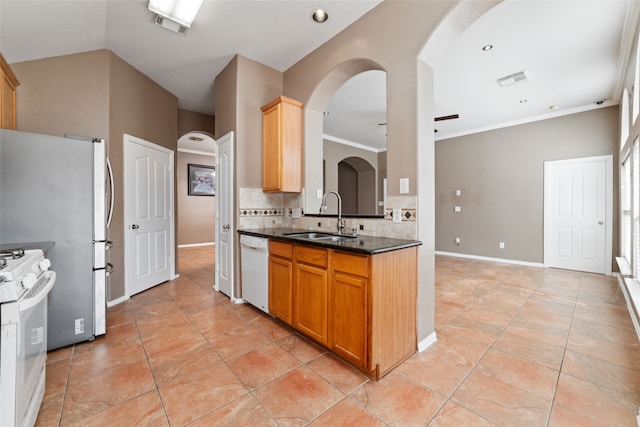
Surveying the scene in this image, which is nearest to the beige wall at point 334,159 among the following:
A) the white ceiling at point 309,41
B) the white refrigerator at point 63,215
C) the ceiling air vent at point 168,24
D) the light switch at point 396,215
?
the white ceiling at point 309,41

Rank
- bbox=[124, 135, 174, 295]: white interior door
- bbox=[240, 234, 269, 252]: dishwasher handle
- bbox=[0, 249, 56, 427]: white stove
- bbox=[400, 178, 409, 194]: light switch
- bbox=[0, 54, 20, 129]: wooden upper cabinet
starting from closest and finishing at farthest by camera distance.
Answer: bbox=[0, 249, 56, 427]: white stove < bbox=[400, 178, 409, 194]: light switch < bbox=[0, 54, 20, 129]: wooden upper cabinet < bbox=[240, 234, 269, 252]: dishwasher handle < bbox=[124, 135, 174, 295]: white interior door

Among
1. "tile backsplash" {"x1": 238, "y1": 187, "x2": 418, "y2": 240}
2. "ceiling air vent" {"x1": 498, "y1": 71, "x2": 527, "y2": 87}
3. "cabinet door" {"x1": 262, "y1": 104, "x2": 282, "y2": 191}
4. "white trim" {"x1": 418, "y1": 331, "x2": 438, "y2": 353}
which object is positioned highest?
"ceiling air vent" {"x1": 498, "y1": 71, "x2": 527, "y2": 87}

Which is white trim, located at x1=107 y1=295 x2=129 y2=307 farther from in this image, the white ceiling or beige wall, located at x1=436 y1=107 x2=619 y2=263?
beige wall, located at x1=436 y1=107 x2=619 y2=263

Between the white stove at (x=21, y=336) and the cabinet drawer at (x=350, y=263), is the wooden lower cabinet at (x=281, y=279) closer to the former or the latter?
the cabinet drawer at (x=350, y=263)

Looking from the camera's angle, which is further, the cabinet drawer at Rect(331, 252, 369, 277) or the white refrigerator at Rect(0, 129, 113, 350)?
the white refrigerator at Rect(0, 129, 113, 350)

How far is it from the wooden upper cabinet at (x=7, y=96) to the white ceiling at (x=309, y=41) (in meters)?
0.25

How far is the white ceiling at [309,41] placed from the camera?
2.39 meters

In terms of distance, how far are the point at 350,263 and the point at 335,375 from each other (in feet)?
2.50

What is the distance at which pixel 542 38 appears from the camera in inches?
111

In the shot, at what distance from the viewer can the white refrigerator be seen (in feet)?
6.10

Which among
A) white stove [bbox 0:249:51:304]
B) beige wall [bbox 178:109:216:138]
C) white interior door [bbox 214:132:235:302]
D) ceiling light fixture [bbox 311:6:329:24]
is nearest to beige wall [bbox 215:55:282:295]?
white interior door [bbox 214:132:235:302]

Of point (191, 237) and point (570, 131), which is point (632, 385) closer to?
point (570, 131)

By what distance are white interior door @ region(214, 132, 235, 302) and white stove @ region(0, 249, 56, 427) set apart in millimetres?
1814

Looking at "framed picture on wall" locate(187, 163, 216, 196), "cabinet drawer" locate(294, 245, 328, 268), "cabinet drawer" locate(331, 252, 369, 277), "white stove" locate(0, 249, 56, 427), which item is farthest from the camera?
"framed picture on wall" locate(187, 163, 216, 196)
